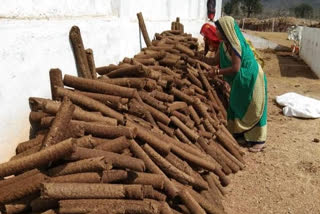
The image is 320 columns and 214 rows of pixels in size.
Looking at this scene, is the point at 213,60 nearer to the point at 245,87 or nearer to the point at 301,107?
Answer: the point at 245,87

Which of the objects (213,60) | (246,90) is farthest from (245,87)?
(213,60)

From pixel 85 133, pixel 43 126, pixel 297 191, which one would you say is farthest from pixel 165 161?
pixel 297 191

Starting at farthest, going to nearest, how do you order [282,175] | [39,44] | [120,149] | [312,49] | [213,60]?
[312,49] → [213,60] → [282,175] → [39,44] → [120,149]

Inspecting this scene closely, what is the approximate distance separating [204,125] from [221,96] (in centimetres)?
164

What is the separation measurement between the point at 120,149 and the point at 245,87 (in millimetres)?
2934

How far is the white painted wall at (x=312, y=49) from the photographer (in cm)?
1362

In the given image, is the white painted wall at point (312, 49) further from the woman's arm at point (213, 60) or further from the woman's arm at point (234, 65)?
the woman's arm at point (234, 65)

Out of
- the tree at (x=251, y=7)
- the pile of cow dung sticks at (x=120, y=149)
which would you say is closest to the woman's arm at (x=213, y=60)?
the pile of cow dung sticks at (x=120, y=149)

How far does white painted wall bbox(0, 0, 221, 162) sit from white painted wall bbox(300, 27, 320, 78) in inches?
407

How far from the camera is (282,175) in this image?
466 cm

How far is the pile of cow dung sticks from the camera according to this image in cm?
259

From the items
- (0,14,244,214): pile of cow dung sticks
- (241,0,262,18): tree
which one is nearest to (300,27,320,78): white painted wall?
(0,14,244,214): pile of cow dung sticks

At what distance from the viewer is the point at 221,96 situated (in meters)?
6.48

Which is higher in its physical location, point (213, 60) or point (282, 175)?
point (213, 60)
